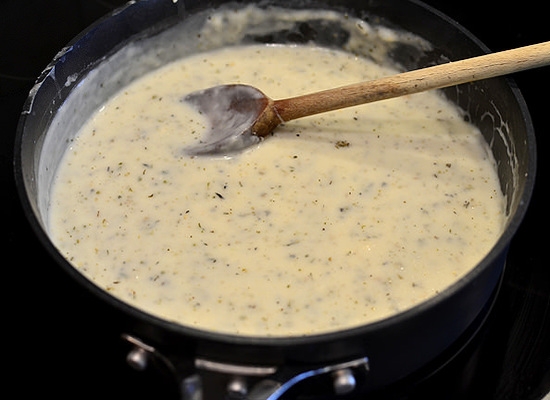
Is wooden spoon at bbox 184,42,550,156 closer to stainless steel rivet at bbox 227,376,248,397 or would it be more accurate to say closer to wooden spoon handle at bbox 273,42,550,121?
wooden spoon handle at bbox 273,42,550,121

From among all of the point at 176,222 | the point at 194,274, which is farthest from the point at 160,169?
the point at 194,274

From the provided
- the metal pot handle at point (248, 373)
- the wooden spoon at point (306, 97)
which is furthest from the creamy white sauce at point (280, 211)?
the metal pot handle at point (248, 373)

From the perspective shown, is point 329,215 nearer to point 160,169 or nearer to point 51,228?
point 160,169

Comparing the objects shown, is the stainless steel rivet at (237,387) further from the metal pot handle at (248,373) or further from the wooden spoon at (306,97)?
the wooden spoon at (306,97)

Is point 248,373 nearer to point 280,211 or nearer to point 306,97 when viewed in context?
point 280,211

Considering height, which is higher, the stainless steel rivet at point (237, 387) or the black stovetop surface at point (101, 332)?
the stainless steel rivet at point (237, 387)

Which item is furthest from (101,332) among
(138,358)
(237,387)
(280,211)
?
(280,211)
